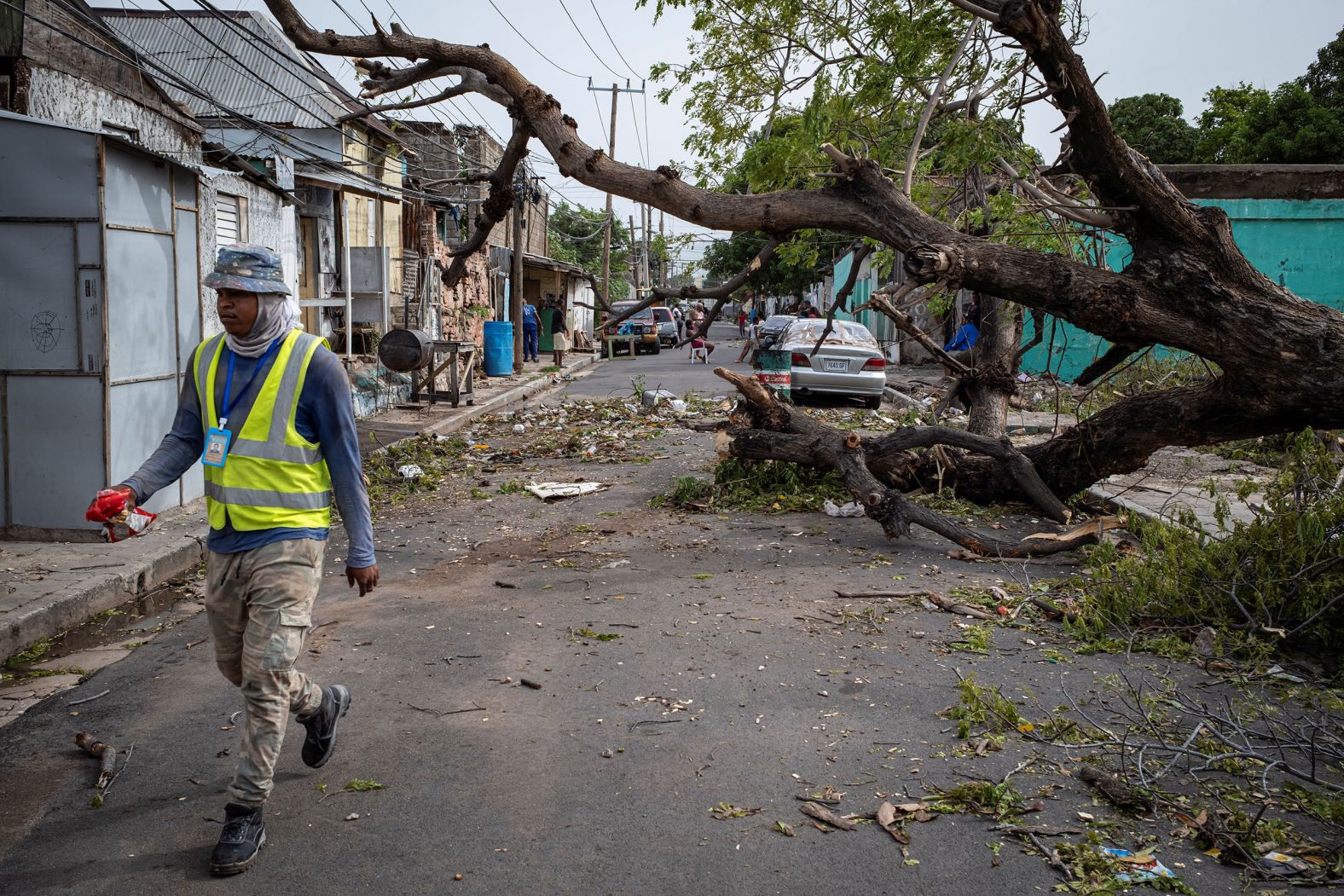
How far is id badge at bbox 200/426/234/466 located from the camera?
3.70m

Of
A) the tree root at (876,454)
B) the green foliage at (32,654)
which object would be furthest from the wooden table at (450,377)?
the green foliage at (32,654)

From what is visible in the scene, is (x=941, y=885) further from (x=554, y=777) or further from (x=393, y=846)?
(x=393, y=846)

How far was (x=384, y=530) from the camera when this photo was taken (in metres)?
9.18

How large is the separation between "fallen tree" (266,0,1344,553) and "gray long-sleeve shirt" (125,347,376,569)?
172 inches

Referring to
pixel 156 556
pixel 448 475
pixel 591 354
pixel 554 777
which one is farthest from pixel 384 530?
pixel 591 354

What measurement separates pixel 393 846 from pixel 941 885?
1813mm

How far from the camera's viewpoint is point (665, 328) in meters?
43.1

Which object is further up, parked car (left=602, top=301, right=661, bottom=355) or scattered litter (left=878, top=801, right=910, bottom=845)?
parked car (left=602, top=301, right=661, bottom=355)

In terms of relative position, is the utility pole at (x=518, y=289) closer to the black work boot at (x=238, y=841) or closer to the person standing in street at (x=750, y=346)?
the person standing in street at (x=750, y=346)

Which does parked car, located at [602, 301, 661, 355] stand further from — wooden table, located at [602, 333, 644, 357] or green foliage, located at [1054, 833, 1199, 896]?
green foliage, located at [1054, 833, 1199, 896]

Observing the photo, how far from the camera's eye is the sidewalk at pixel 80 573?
20.3ft

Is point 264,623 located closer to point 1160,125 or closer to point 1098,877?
point 1098,877

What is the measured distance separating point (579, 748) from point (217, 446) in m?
1.89

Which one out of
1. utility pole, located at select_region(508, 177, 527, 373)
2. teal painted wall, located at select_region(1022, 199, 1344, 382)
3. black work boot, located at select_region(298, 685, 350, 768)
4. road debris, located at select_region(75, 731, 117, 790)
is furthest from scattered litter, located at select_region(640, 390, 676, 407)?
black work boot, located at select_region(298, 685, 350, 768)
